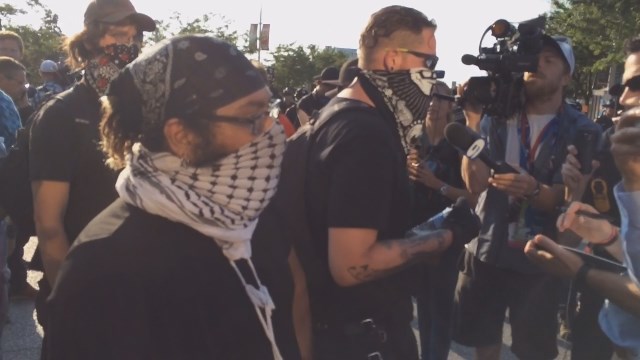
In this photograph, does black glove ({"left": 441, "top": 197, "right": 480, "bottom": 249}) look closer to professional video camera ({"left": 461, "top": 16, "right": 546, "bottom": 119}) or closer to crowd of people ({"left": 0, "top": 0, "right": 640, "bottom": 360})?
crowd of people ({"left": 0, "top": 0, "right": 640, "bottom": 360})

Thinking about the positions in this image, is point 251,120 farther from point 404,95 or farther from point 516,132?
point 516,132

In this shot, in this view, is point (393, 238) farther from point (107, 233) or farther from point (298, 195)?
point (107, 233)

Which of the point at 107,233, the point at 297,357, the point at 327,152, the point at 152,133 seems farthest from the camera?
the point at 327,152

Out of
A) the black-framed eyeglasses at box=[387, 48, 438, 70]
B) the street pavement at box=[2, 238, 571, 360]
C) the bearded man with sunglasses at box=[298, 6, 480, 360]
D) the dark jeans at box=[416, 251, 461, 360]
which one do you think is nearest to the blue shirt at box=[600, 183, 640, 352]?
the bearded man with sunglasses at box=[298, 6, 480, 360]

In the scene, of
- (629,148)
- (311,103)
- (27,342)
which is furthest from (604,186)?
(311,103)

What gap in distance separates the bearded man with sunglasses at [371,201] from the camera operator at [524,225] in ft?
4.03

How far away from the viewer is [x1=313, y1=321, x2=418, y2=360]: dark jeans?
2512mm

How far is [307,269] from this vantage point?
2580 millimetres

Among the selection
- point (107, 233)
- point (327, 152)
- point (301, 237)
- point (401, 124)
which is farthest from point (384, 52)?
point (107, 233)

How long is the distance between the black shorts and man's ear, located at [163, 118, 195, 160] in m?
2.57

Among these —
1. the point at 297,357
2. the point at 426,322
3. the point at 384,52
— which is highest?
the point at 384,52

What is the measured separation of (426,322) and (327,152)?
2.34 metres

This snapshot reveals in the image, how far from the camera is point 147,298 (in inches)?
60.5

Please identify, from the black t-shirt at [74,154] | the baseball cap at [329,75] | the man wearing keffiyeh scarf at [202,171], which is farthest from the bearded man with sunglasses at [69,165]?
the baseball cap at [329,75]
